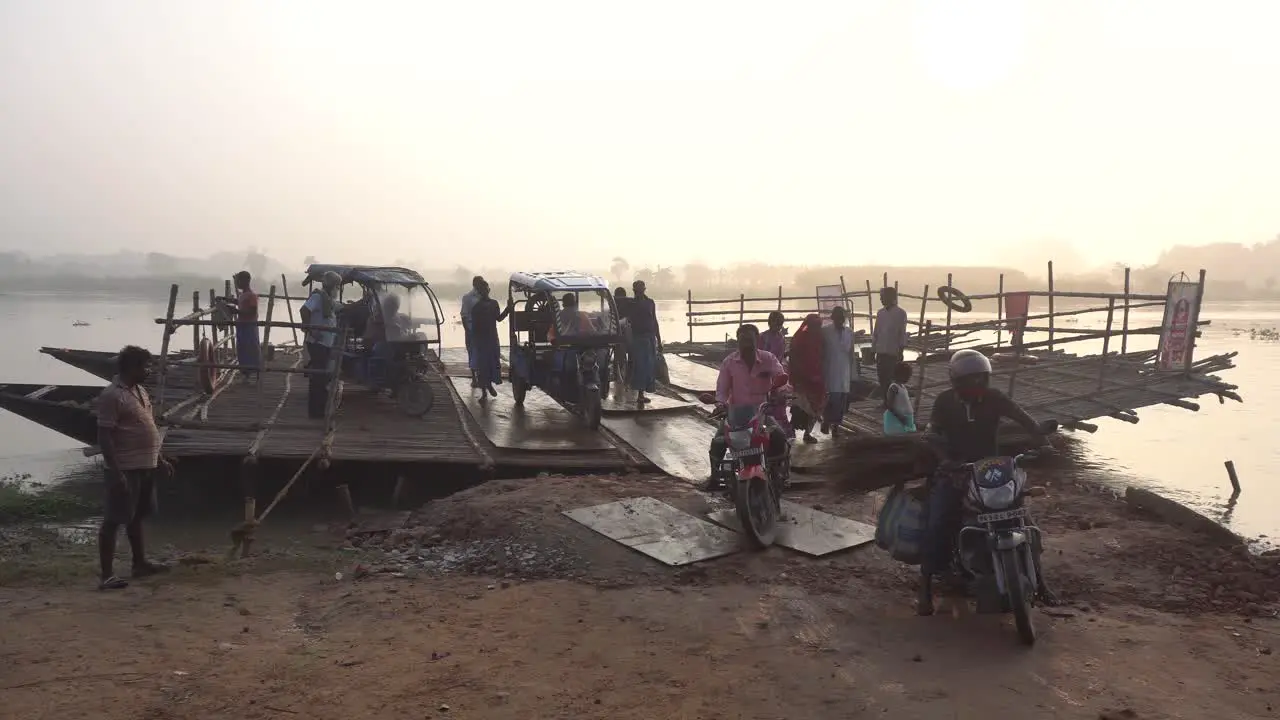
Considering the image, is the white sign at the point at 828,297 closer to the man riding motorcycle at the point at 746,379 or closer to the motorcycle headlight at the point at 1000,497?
the man riding motorcycle at the point at 746,379

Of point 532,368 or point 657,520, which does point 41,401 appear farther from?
point 657,520

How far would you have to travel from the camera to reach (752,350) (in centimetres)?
704

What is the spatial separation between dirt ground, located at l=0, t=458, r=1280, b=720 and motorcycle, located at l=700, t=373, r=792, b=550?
Answer: 0.26 metres

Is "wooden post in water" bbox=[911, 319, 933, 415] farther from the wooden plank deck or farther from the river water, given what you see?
the wooden plank deck

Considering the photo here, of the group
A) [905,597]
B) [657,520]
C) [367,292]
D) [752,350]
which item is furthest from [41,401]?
[905,597]

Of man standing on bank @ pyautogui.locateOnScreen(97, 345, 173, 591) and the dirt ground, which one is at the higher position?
man standing on bank @ pyautogui.locateOnScreen(97, 345, 173, 591)

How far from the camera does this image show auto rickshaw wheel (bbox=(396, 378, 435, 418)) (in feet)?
38.7

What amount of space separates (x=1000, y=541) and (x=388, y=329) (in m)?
9.26

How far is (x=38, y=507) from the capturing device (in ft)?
30.6

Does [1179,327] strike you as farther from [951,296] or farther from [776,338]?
[776,338]

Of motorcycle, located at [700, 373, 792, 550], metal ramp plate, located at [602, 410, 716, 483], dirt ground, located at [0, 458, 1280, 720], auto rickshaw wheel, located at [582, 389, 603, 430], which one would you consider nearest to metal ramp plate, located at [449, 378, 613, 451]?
auto rickshaw wheel, located at [582, 389, 603, 430]

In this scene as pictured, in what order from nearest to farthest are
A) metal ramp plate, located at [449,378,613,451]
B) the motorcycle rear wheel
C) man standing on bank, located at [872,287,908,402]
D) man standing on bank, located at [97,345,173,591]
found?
the motorcycle rear wheel, man standing on bank, located at [97,345,173,591], metal ramp plate, located at [449,378,613,451], man standing on bank, located at [872,287,908,402]

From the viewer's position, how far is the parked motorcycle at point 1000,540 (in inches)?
187

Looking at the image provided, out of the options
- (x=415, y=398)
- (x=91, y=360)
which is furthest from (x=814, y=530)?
(x=91, y=360)
